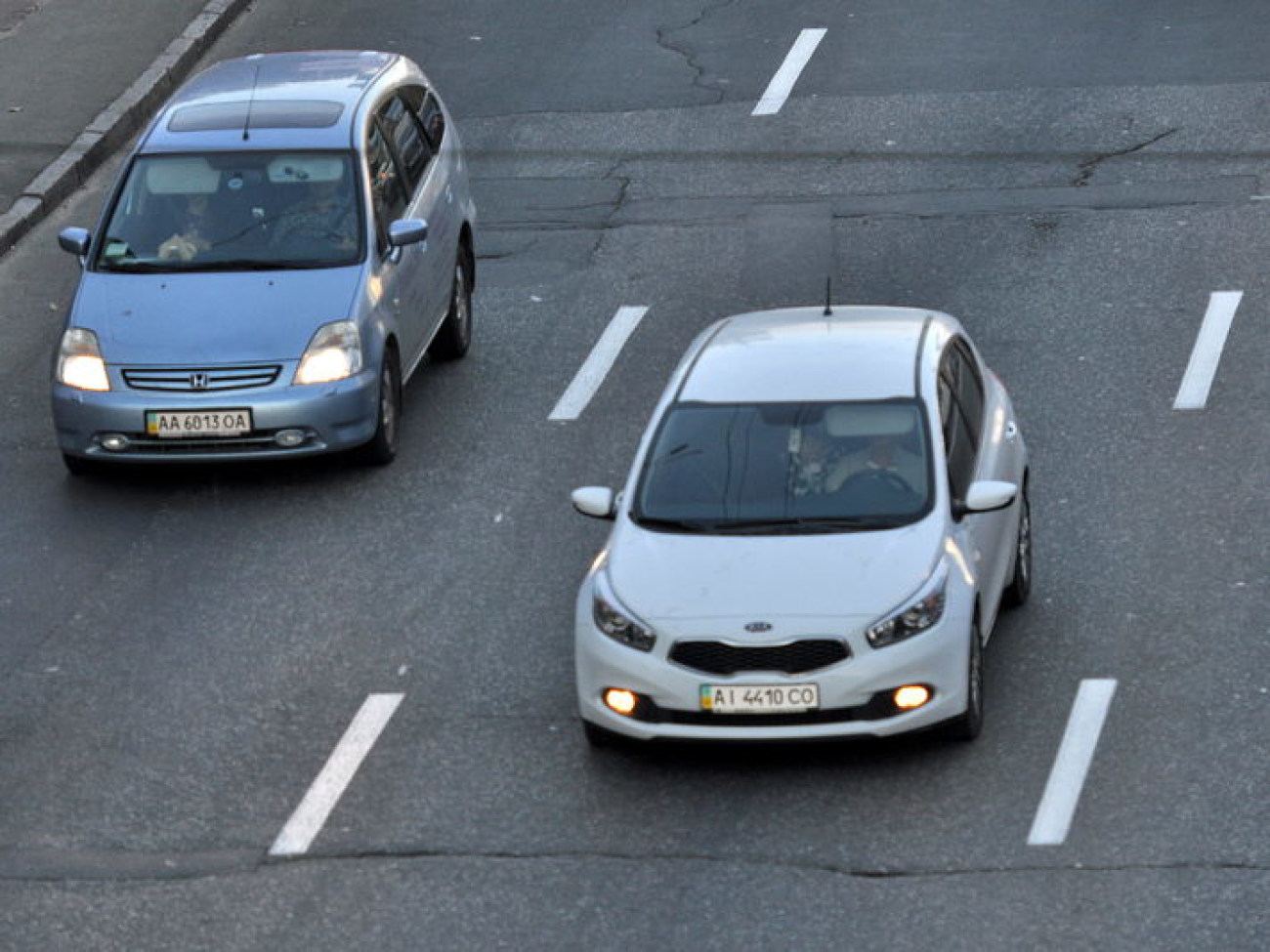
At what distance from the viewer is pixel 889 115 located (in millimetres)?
22250

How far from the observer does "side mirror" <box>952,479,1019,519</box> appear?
11625mm

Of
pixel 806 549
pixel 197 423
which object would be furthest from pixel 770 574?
pixel 197 423

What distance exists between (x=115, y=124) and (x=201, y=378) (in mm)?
8275

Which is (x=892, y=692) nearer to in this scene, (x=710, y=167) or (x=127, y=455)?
(x=127, y=455)

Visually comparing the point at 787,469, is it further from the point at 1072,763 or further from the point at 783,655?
the point at 1072,763

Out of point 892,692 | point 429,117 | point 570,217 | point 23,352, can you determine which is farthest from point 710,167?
point 892,692

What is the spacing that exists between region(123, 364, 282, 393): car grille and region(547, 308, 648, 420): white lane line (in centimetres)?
205

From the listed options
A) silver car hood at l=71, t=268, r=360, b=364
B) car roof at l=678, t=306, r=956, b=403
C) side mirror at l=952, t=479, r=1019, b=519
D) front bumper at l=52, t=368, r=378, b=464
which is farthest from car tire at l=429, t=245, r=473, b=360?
side mirror at l=952, t=479, r=1019, b=519

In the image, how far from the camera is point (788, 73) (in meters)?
23.7

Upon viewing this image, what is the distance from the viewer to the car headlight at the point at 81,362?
1514 cm

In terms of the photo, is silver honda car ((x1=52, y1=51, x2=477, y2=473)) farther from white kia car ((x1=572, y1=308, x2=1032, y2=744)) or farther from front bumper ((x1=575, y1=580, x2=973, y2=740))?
front bumper ((x1=575, y1=580, x2=973, y2=740))

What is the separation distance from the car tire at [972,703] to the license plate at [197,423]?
5.08 m

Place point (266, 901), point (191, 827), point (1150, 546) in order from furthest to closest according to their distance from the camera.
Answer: point (1150, 546)
point (191, 827)
point (266, 901)

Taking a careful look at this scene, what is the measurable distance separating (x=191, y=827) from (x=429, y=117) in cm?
788
